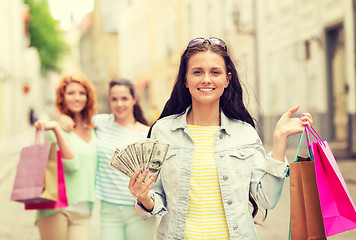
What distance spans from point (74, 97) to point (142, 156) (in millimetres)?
2170

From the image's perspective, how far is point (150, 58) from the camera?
3619 cm

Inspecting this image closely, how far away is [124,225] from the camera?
3.98m

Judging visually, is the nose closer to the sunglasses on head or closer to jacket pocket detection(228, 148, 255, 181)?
the sunglasses on head

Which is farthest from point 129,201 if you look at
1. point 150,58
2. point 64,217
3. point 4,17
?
point 150,58

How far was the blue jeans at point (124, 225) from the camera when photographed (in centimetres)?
393

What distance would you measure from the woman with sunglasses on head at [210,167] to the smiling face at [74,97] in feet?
6.04

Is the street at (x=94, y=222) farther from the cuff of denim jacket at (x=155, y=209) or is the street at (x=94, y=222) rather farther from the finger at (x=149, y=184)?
the finger at (x=149, y=184)

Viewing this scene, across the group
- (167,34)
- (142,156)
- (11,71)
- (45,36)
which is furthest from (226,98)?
(45,36)

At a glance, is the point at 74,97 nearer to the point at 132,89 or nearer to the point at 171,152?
the point at 132,89

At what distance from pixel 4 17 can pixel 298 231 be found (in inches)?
1129

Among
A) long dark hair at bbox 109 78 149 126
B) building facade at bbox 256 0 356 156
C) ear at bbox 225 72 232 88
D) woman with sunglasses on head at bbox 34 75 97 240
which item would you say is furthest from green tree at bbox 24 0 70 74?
ear at bbox 225 72 232 88

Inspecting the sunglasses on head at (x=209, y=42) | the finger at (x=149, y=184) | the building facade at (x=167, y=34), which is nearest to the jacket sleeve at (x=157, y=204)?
the finger at (x=149, y=184)

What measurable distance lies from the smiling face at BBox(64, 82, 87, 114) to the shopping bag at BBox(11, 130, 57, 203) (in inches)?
19.5

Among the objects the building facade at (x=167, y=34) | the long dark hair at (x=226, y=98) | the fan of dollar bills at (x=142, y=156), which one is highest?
the building facade at (x=167, y=34)
